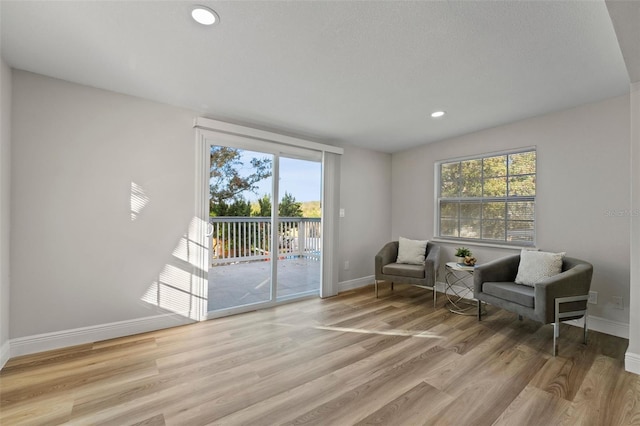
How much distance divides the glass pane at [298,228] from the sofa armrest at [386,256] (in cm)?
89

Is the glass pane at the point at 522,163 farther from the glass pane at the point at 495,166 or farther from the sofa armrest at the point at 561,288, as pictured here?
the sofa armrest at the point at 561,288

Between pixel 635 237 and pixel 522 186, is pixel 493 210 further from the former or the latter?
pixel 635 237

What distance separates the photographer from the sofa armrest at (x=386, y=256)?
4.03 metres

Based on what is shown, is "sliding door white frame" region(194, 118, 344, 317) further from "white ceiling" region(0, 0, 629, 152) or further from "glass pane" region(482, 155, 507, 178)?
"glass pane" region(482, 155, 507, 178)

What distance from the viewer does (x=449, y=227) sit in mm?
4289

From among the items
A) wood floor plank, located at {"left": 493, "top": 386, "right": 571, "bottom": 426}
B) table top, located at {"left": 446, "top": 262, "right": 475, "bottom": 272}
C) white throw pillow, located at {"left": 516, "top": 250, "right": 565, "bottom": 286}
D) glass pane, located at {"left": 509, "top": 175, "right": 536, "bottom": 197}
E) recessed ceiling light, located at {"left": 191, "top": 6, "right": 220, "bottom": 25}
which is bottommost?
wood floor plank, located at {"left": 493, "top": 386, "right": 571, "bottom": 426}

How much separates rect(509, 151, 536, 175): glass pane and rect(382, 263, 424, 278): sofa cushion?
177 cm

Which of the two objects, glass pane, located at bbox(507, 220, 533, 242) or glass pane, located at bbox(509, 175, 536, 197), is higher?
glass pane, located at bbox(509, 175, 536, 197)

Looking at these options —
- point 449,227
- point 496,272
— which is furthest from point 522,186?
point 496,272

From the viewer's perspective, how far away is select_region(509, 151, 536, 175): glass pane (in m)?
3.43

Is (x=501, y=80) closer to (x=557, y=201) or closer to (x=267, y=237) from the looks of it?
(x=557, y=201)

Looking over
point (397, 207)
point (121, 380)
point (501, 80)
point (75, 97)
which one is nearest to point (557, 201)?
point (501, 80)

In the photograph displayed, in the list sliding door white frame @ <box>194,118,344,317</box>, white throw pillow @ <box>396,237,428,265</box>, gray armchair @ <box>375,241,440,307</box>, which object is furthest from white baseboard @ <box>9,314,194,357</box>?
white throw pillow @ <box>396,237,428,265</box>

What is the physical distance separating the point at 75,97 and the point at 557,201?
5071mm
